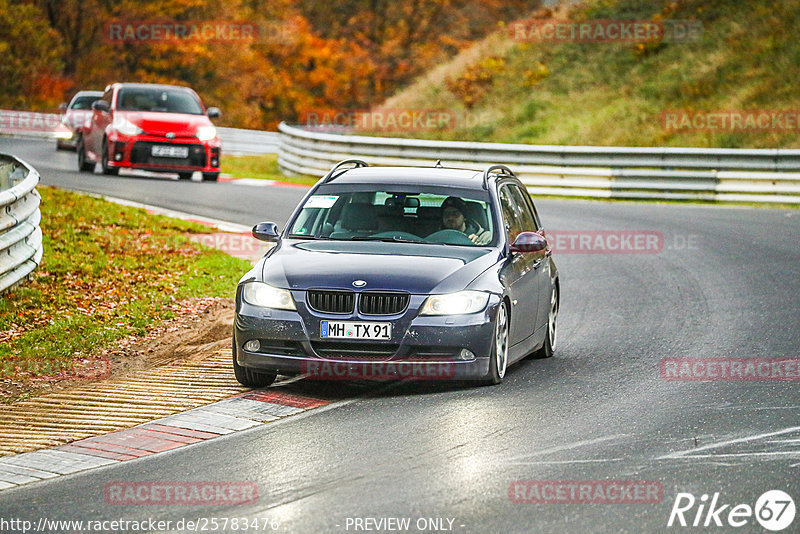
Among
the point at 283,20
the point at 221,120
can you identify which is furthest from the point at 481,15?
the point at 221,120

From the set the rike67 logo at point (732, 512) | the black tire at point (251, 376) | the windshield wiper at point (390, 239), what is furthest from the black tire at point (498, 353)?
the rike67 logo at point (732, 512)

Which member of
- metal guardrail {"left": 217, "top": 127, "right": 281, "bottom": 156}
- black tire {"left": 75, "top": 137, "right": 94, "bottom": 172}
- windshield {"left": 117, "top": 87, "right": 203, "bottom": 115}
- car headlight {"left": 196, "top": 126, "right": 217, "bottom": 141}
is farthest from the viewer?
metal guardrail {"left": 217, "top": 127, "right": 281, "bottom": 156}

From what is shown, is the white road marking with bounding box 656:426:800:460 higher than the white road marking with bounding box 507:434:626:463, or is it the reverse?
the white road marking with bounding box 656:426:800:460

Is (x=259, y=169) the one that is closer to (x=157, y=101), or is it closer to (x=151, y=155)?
(x=157, y=101)

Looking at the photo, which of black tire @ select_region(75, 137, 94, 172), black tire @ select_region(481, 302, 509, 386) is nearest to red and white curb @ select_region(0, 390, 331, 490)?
black tire @ select_region(481, 302, 509, 386)

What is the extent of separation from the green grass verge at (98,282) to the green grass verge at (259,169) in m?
11.7

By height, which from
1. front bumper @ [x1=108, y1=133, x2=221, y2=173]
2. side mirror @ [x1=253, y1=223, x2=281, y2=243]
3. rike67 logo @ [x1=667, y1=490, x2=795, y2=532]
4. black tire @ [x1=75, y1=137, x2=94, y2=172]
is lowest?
black tire @ [x1=75, y1=137, x2=94, y2=172]

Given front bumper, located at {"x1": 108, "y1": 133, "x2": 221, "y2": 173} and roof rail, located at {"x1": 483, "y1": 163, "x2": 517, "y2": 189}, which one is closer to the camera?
roof rail, located at {"x1": 483, "y1": 163, "x2": 517, "y2": 189}

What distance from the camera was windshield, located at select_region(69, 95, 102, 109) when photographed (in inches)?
1565

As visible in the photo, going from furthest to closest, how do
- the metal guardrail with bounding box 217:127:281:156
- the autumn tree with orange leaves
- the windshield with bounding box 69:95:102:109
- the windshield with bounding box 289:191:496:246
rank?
the autumn tree with orange leaves → the metal guardrail with bounding box 217:127:281:156 → the windshield with bounding box 69:95:102:109 → the windshield with bounding box 289:191:496:246

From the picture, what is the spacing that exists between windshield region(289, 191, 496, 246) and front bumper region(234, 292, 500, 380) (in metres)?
1.21

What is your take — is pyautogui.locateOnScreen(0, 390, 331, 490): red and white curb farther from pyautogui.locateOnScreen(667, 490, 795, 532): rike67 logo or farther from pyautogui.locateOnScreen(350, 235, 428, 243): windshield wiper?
pyautogui.locateOnScreen(667, 490, 795, 532): rike67 logo

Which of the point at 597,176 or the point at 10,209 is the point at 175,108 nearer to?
the point at 597,176

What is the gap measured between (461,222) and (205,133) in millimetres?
17578
